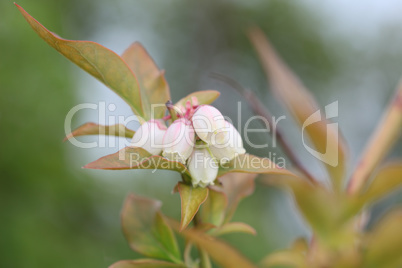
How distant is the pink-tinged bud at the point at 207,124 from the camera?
45 cm

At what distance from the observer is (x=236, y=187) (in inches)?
23.5

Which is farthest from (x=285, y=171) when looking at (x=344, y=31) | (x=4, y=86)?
(x=344, y=31)

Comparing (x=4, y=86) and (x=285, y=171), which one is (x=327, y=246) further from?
(x=4, y=86)

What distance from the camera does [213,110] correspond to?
461 mm

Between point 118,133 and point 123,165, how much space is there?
0.09 metres

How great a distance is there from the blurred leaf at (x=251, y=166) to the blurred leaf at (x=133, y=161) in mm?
52

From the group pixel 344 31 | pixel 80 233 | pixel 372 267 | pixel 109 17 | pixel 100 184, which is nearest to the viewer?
pixel 372 267

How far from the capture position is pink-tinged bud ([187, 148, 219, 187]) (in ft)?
1.47

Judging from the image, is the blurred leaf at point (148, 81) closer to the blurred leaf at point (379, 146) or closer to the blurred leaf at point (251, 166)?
the blurred leaf at point (251, 166)

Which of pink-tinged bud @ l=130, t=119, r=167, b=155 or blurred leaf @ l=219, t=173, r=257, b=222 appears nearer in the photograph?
pink-tinged bud @ l=130, t=119, r=167, b=155

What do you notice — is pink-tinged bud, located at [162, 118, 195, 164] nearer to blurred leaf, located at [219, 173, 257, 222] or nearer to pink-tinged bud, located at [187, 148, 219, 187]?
pink-tinged bud, located at [187, 148, 219, 187]

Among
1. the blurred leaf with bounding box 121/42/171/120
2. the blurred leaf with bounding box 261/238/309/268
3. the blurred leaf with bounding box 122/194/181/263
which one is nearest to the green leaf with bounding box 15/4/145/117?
the blurred leaf with bounding box 121/42/171/120

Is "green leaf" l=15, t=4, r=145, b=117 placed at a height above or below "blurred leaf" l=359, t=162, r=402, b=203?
above
